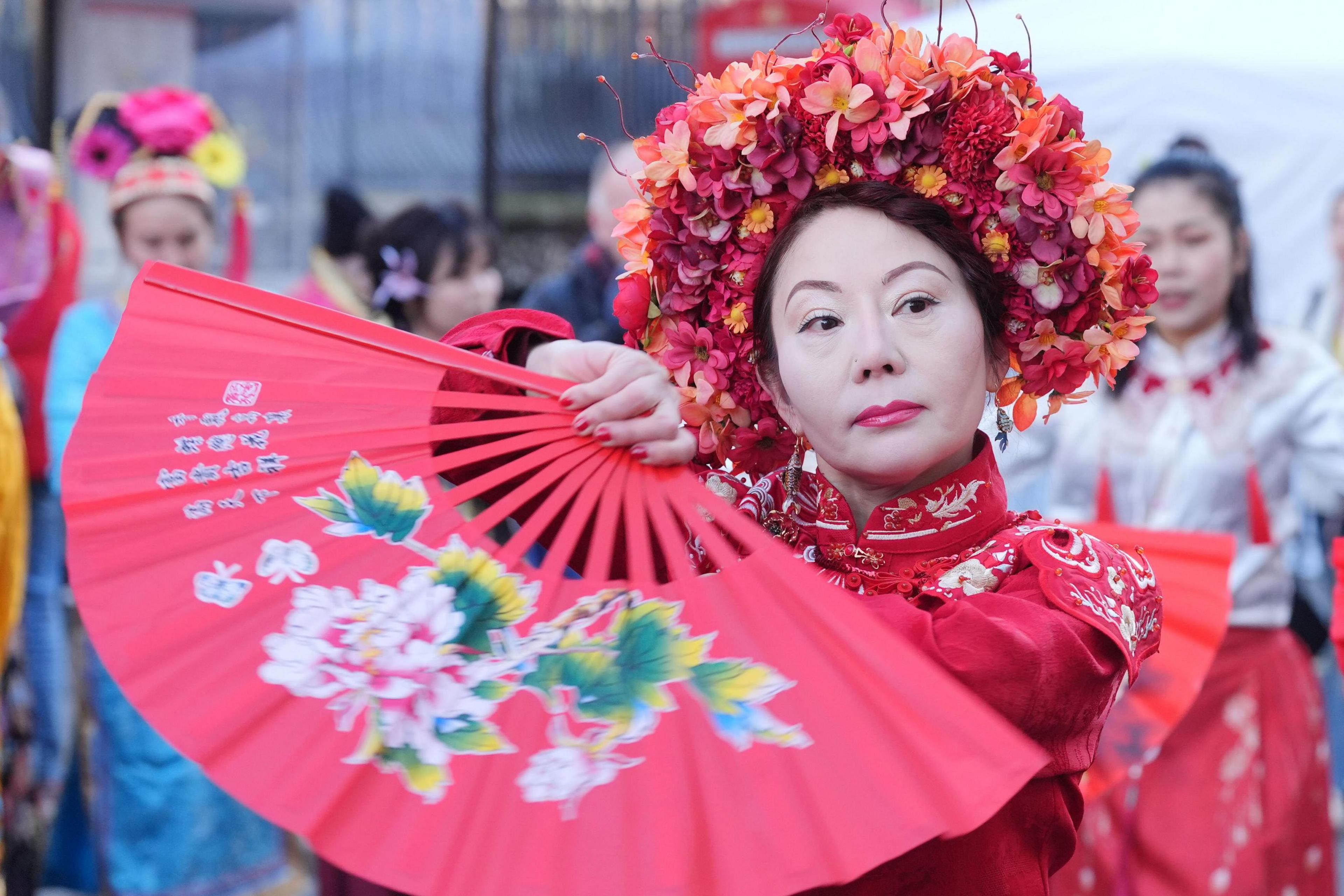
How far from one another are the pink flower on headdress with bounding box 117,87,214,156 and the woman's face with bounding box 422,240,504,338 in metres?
0.90

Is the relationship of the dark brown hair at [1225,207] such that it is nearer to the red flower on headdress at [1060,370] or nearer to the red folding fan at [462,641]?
the red flower on headdress at [1060,370]

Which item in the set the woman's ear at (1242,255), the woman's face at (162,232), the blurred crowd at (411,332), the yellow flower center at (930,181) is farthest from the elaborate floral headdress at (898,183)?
the woman's face at (162,232)

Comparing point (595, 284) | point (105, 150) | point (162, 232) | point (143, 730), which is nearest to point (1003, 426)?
point (143, 730)

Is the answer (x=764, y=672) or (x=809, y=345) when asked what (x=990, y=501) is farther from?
(x=764, y=672)

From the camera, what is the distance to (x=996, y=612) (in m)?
1.61

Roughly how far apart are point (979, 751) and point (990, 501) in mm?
515

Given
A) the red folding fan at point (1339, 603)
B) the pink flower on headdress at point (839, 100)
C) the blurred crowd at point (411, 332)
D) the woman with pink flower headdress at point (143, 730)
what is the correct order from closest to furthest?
the pink flower on headdress at point (839, 100) < the red folding fan at point (1339, 603) < the blurred crowd at point (411, 332) < the woman with pink flower headdress at point (143, 730)

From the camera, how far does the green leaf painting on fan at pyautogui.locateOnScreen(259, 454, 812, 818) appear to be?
4.63ft

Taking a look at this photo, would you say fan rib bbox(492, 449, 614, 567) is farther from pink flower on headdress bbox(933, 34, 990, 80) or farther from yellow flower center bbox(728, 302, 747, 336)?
pink flower on headdress bbox(933, 34, 990, 80)

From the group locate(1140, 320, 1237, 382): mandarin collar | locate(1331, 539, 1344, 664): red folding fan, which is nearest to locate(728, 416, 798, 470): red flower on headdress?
locate(1331, 539, 1344, 664): red folding fan

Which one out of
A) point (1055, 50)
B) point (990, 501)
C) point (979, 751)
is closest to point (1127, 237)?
point (990, 501)

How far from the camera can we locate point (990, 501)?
1823mm

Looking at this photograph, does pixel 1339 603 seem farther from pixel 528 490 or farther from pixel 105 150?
pixel 105 150

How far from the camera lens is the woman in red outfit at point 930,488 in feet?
5.20
